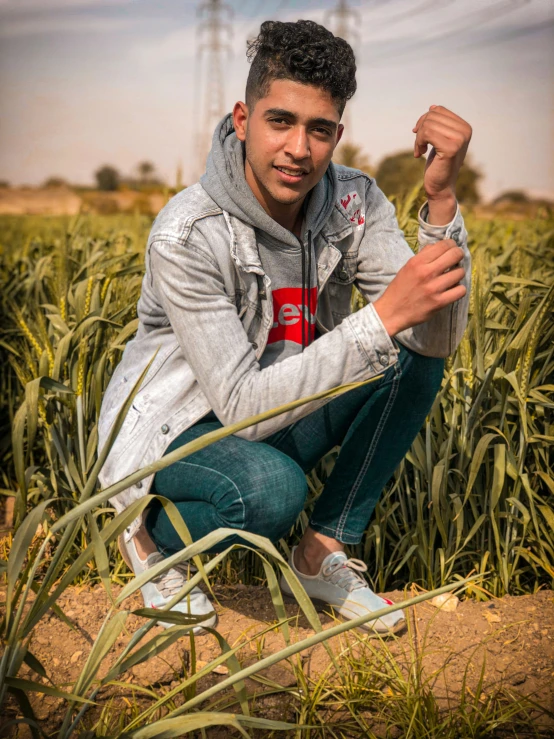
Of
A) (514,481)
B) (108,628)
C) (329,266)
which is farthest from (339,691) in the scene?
(329,266)

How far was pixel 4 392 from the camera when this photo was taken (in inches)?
95.7

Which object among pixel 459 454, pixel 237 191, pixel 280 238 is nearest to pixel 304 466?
pixel 459 454

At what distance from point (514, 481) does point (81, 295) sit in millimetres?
1178

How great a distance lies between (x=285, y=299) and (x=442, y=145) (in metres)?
0.46

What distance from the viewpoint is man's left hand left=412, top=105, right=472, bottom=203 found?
1334 millimetres

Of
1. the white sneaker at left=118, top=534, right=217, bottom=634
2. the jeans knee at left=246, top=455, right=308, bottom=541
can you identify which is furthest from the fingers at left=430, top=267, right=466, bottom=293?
the white sneaker at left=118, top=534, right=217, bottom=634

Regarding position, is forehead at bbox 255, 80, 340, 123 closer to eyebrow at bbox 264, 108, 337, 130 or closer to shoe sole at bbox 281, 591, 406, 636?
eyebrow at bbox 264, 108, 337, 130

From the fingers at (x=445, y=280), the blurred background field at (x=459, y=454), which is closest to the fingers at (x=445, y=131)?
the fingers at (x=445, y=280)

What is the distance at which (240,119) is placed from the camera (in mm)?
1535

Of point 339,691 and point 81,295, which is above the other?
point 81,295

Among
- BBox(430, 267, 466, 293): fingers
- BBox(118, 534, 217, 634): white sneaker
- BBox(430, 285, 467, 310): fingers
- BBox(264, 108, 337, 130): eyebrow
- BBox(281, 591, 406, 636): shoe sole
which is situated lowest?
BBox(281, 591, 406, 636): shoe sole

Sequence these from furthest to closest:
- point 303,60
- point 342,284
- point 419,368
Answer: point 342,284 < point 419,368 < point 303,60

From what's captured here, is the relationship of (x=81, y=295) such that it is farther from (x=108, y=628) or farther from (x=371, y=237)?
(x=108, y=628)

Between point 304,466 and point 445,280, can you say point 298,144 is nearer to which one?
point 445,280
